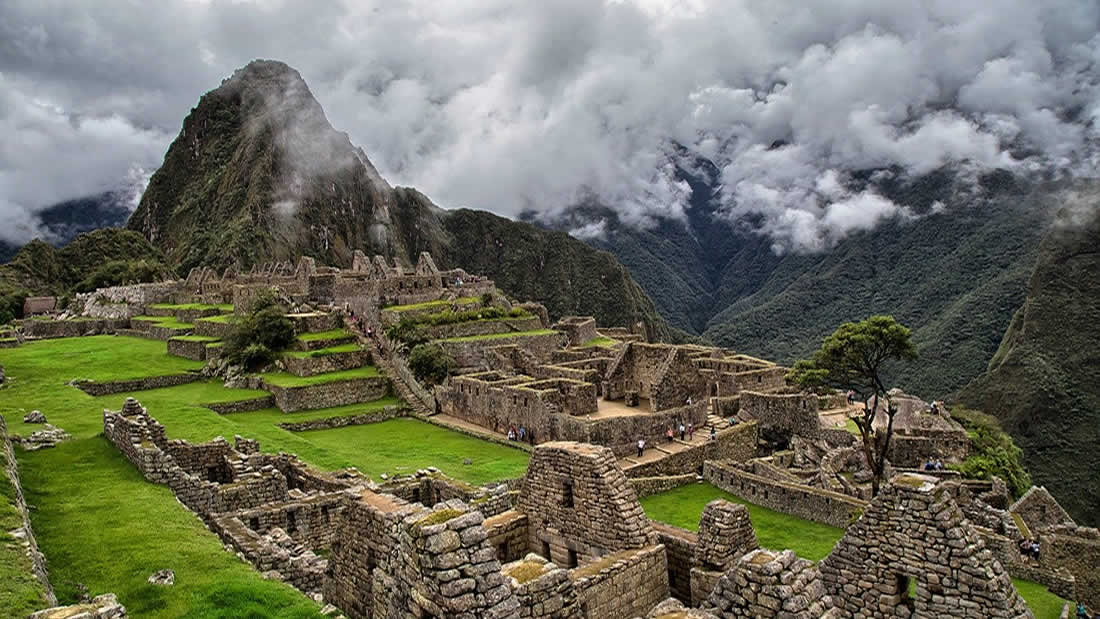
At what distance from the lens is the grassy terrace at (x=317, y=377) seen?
86.5 feet

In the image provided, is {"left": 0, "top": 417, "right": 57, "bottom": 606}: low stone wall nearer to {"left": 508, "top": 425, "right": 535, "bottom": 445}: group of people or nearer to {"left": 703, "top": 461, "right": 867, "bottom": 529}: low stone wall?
{"left": 703, "top": 461, "right": 867, "bottom": 529}: low stone wall

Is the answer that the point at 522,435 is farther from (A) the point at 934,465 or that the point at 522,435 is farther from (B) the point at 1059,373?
(B) the point at 1059,373

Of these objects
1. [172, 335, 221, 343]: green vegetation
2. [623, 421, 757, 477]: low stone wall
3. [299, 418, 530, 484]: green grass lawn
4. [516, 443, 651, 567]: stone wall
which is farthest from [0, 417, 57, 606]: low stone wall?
[172, 335, 221, 343]: green vegetation

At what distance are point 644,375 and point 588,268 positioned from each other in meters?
154

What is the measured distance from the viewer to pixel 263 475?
10414mm

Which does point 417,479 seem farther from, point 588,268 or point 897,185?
point 588,268

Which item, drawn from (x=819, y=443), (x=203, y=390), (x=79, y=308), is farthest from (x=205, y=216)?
(x=819, y=443)

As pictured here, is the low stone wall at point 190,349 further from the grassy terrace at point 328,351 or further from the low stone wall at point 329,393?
the low stone wall at point 329,393

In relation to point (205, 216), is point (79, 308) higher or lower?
lower

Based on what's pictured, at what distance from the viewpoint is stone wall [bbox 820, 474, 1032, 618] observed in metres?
4.56

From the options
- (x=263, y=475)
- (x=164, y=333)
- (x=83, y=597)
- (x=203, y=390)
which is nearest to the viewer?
(x=83, y=597)

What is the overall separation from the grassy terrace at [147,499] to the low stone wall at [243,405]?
50.9 inches

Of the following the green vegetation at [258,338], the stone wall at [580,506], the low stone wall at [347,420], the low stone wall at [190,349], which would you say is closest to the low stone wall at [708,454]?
the low stone wall at [347,420]

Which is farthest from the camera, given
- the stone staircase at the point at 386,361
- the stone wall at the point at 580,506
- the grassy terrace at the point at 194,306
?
the grassy terrace at the point at 194,306
